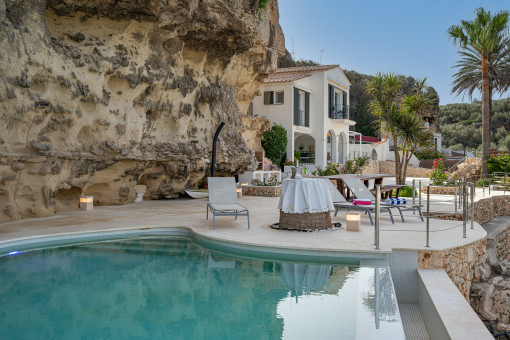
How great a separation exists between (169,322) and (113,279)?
189cm

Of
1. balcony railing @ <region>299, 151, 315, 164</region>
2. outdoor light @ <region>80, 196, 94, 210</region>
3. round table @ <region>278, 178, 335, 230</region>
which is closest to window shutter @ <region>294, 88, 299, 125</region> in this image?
balcony railing @ <region>299, 151, 315, 164</region>

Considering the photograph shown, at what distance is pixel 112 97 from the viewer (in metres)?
12.2

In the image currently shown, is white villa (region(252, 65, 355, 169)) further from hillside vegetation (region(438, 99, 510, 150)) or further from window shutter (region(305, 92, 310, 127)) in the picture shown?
hillside vegetation (region(438, 99, 510, 150))

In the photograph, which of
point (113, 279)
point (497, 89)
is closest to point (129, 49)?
point (113, 279)

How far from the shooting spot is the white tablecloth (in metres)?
8.39

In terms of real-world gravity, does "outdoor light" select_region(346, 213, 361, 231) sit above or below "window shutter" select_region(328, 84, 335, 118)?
below

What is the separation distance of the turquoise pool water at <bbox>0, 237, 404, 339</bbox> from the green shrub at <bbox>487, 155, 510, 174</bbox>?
20605 millimetres

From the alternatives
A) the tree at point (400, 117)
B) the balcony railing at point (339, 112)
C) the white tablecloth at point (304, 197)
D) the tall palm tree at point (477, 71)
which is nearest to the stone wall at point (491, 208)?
the tree at point (400, 117)

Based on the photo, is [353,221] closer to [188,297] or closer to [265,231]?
[265,231]

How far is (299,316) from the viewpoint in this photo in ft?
14.0

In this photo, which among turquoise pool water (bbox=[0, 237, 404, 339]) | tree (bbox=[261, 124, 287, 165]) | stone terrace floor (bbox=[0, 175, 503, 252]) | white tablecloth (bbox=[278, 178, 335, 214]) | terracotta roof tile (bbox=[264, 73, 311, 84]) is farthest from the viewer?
terracotta roof tile (bbox=[264, 73, 311, 84])

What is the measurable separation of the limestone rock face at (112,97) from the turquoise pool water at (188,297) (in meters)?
3.92

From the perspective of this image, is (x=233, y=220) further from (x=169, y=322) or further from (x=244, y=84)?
(x=244, y=84)

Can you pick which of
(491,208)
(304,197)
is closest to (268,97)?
(491,208)
